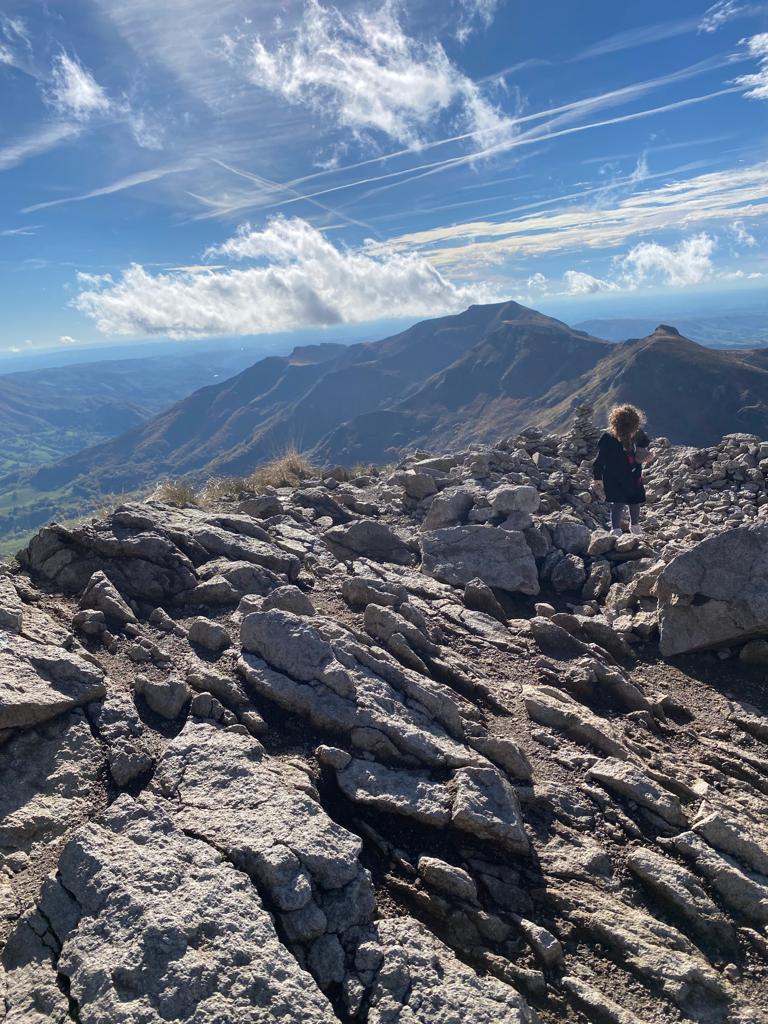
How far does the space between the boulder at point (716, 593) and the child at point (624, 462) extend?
3582mm

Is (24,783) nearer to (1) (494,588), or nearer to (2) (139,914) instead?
(2) (139,914)

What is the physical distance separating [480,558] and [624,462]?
15.1 ft

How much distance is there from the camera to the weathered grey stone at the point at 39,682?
6707mm

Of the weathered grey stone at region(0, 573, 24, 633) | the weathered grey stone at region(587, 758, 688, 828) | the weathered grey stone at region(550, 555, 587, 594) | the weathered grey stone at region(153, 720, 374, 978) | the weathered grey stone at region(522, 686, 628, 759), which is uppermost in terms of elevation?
the weathered grey stone at region(0, 573, 24, 633)

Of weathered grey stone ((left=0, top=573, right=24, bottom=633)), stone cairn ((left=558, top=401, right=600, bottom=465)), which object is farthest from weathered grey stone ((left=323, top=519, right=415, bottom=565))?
stone cairn ((left=558, top=401, right=600, bottom=465))

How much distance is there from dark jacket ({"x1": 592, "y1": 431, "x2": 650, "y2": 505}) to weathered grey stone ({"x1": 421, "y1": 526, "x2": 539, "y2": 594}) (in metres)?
2.91

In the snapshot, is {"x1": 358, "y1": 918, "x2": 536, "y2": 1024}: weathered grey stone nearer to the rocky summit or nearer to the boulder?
the rocky summit

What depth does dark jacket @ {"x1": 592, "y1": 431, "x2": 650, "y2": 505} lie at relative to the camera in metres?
14.8

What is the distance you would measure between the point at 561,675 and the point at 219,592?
20.0 feet

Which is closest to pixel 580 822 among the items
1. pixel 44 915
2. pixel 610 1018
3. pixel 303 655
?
pixel 610 1018

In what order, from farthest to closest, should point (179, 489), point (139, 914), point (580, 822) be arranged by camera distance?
point (179, 489) → point (580, 822) → point (139, 914)

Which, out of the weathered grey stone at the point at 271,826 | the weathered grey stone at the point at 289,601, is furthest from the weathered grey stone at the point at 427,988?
the weathered grey stone at the point at 289,601

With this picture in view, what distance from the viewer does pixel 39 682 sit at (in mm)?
7160

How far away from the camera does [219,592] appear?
10406 millimetres
